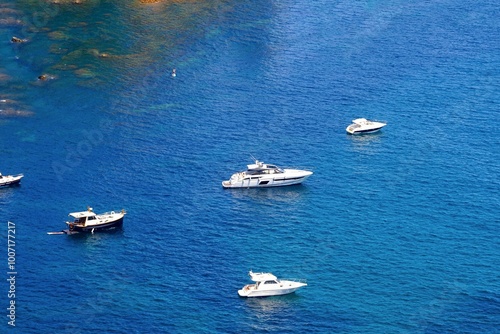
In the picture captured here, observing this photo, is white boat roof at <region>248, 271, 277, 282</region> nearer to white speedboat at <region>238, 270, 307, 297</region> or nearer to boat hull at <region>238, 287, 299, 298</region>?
white speedboat at <region>238, 270, 307, 297</region>

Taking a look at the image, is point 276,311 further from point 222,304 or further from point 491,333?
point 491,333

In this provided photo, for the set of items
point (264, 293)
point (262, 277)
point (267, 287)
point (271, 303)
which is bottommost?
point (271, 303)

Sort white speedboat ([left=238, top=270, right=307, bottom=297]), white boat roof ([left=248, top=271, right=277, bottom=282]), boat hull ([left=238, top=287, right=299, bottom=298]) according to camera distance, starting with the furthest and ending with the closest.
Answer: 1. white boat roof ([left=248, top=271, right=277, bottom=282])
2. white speedboat ([left=238, top=270, right=307, bottom=297])
3. boat hull ([left=238, top=287, right=299, bottom=298])

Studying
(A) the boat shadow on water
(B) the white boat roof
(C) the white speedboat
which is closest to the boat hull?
(C) the white speedboat

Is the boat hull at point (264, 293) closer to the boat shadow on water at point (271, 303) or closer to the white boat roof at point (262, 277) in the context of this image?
the boat shadow on water at point (271, 303)

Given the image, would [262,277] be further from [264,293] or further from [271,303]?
[271,303]

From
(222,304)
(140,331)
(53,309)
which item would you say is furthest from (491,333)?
(53,309)

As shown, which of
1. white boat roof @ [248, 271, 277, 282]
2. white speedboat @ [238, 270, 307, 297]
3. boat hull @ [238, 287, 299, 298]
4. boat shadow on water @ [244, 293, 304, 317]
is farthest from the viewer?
white boat roof @ [248, 271, 277, 282]

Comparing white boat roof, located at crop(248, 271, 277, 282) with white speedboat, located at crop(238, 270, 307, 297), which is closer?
white speedboat, located at crop(238, 270, 307, 297)

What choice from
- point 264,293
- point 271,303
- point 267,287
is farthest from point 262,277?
point 271,303
